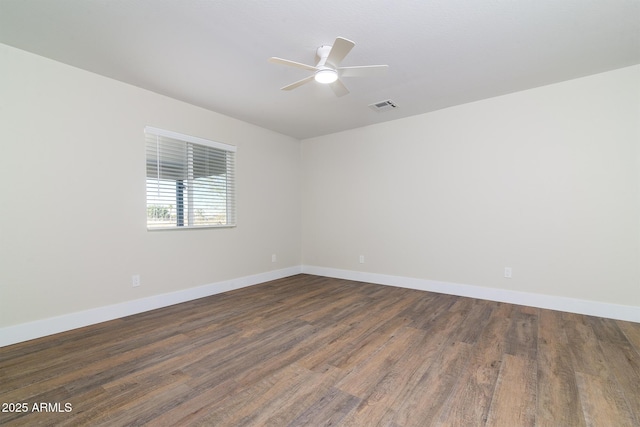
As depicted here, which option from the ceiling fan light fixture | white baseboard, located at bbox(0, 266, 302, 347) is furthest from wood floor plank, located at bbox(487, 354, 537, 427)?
white baseboard, located at bbox(0, 266, 302, 347)

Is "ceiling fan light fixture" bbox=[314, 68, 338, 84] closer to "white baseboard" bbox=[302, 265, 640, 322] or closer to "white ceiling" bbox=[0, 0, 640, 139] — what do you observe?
"white ceiling" bbox=[0, 0, 640, 139]

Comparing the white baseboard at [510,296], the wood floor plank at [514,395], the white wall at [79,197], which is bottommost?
the wood floor plank at [514,395]

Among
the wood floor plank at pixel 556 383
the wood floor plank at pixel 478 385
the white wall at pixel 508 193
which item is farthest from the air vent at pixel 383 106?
the wood floor plank at pixel 556 383

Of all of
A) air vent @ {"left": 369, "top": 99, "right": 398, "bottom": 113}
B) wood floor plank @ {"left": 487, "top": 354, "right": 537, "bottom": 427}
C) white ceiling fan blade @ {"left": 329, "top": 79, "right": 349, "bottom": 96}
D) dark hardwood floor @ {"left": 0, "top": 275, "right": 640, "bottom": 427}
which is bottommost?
wood floor plank @ {"left": 487, "top": 354, "right": 537, "bottom": 427}

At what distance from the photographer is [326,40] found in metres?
2.31

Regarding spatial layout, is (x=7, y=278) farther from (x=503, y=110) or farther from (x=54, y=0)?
(x=503, y=110)

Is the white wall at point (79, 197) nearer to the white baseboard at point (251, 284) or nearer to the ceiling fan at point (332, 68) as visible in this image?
the white baseboard at point (251, 284)

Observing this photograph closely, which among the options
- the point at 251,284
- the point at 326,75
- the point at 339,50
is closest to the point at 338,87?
the point at 326,75

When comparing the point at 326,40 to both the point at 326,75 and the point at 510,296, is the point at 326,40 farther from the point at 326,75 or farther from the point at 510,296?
the point at 510,296

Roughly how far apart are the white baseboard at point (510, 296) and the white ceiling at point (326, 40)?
2.47 metres

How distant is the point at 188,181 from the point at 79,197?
3.77 ft

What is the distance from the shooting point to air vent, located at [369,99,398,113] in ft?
12.0

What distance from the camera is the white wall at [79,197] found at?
2449mm

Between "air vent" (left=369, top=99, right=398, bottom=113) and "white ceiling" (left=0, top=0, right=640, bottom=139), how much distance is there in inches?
10.0
